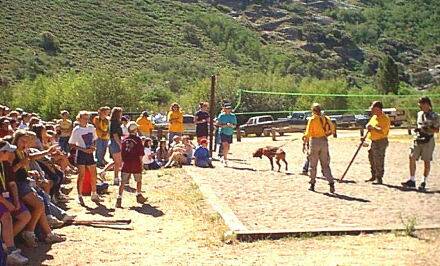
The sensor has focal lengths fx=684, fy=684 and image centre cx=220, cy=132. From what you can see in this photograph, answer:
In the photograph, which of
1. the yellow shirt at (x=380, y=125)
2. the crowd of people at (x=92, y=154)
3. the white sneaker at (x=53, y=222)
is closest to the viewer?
the crowd of people at (x=92, y=154)

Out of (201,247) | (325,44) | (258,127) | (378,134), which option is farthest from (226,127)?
(325,44)

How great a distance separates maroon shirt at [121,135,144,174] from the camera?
10.8m

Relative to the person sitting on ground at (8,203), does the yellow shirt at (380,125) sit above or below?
above

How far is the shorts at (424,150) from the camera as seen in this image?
11.9 m

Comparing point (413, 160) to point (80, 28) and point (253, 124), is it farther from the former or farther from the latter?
point (80, 28)

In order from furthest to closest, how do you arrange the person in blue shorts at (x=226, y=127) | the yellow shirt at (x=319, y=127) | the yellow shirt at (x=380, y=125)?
the person in blue shorts at (x=226, y=127), the yellow shirt at (x=380, y=125), the yellow shirt at (x=319, y=127)

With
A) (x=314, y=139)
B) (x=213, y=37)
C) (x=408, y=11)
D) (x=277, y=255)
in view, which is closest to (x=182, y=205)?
(x=314, y=139)

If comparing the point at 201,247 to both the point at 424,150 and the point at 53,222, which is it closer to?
the point at 53,222

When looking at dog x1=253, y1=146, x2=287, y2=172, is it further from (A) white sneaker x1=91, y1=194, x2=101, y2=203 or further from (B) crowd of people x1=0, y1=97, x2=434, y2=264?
(A) white sneaker x1=91, y1=194, x2=101, y2=203

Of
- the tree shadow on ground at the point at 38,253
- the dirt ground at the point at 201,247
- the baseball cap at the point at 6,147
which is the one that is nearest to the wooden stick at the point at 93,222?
the dirt ground at the point at 201,247

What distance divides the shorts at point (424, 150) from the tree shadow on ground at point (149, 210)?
4690 mm

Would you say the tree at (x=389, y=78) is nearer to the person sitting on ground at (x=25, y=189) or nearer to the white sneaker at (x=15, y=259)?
the person sitting on ground at (x=25, y=189)

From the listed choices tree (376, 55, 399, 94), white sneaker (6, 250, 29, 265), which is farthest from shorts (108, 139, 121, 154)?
tree (376, 55, 399, 94)

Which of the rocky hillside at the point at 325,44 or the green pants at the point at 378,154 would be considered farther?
the rocky hillside at the point at 325,44
